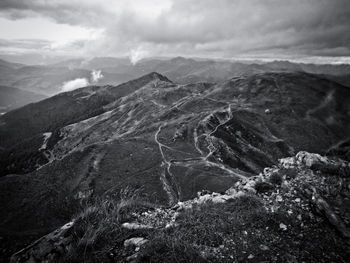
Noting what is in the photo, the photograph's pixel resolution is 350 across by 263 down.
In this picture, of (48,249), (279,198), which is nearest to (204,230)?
(279,198)

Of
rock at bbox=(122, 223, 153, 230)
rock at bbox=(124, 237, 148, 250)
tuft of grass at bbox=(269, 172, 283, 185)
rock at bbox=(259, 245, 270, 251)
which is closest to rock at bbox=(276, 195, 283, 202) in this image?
tuft of grass at bbox=(269, 172, 283, 185)

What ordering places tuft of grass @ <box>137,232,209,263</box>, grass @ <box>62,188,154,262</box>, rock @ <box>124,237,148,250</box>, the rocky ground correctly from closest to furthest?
tuft of grass @ <box>137,232,209,263</box>, the rocky ground, grass @ <box>62,188,154,262</box>, rock @ <box>124,237,148,250</box>

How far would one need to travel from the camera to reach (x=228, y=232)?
33.5 feet

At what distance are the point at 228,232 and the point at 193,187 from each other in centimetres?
6837

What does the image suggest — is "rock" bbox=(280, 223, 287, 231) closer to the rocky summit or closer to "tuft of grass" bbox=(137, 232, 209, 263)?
the rocky summit

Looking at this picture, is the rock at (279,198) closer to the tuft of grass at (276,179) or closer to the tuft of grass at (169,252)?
the tuft of grass at (276,179)

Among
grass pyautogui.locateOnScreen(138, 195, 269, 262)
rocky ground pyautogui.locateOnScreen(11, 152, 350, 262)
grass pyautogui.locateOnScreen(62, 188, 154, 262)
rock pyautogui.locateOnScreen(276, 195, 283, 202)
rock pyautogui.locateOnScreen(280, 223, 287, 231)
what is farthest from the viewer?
rock pyautogui.locateOnScreen(276, 195, 283, 202)

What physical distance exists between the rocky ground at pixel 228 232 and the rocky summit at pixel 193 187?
0.05 meters

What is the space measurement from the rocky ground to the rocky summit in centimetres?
5

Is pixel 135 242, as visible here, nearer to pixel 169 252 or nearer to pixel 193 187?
pixel 169 252

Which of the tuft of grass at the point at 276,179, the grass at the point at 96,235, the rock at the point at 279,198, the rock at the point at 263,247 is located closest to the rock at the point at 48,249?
the grass at the point at 96,235

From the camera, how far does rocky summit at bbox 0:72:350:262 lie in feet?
30.9

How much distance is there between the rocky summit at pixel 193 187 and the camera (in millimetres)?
9406

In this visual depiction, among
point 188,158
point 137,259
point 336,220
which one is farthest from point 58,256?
point 188,158
